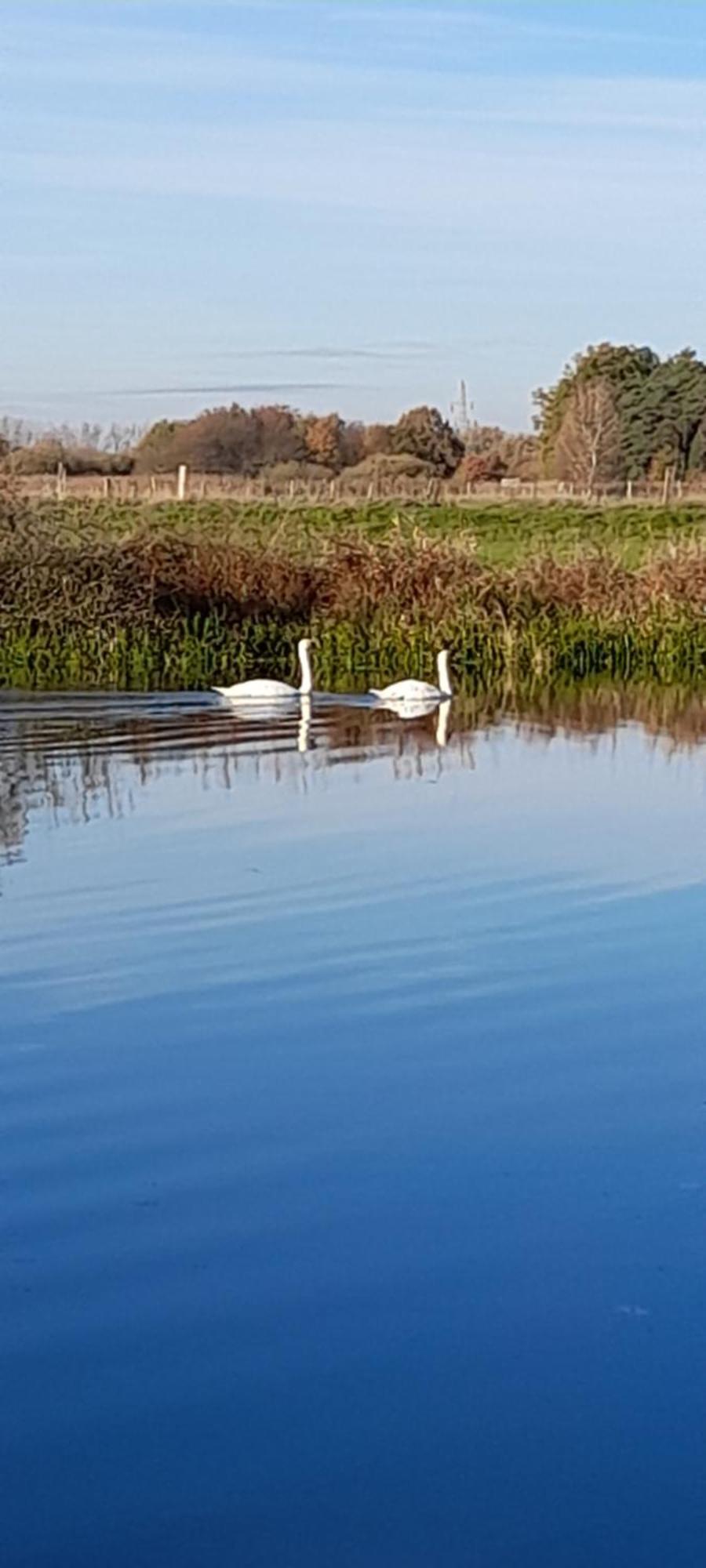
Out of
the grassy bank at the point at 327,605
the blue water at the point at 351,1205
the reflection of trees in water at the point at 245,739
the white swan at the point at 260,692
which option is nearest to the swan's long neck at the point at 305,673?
the white swan at the point at 260,692

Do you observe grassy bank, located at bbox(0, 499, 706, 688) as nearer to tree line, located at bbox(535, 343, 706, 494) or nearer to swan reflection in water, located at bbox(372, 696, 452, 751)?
swan reflection in water, located at bbox(372, 696, 452, 751)

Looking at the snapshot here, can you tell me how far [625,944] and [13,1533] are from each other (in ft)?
19.9

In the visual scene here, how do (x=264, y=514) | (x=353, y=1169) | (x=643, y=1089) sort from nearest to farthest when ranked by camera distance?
1. (x=353, y=1169)
2. (x=643, y=1089)
3. (x=264, y=514)

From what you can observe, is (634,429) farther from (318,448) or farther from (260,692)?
(260,692)

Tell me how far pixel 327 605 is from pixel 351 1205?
2082 cm

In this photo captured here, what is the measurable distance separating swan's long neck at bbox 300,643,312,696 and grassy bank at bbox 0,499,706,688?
204 centimetres

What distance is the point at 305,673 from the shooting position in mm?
22672

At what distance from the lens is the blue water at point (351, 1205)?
4965mm

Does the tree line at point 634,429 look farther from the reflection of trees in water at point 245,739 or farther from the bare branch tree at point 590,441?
the reflection of trees in water at point 245,739

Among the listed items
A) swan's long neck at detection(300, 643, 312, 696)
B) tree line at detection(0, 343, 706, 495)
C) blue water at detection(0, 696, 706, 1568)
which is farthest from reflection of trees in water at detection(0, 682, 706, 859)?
tree line at detection(0, 343, 706, 495)

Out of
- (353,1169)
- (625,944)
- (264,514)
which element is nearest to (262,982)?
(625,944)

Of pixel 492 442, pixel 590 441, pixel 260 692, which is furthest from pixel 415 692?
pixel 492 442

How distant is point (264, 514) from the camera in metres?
47.1

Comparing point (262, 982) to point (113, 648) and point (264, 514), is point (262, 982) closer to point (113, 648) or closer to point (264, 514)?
point (113, 648)
